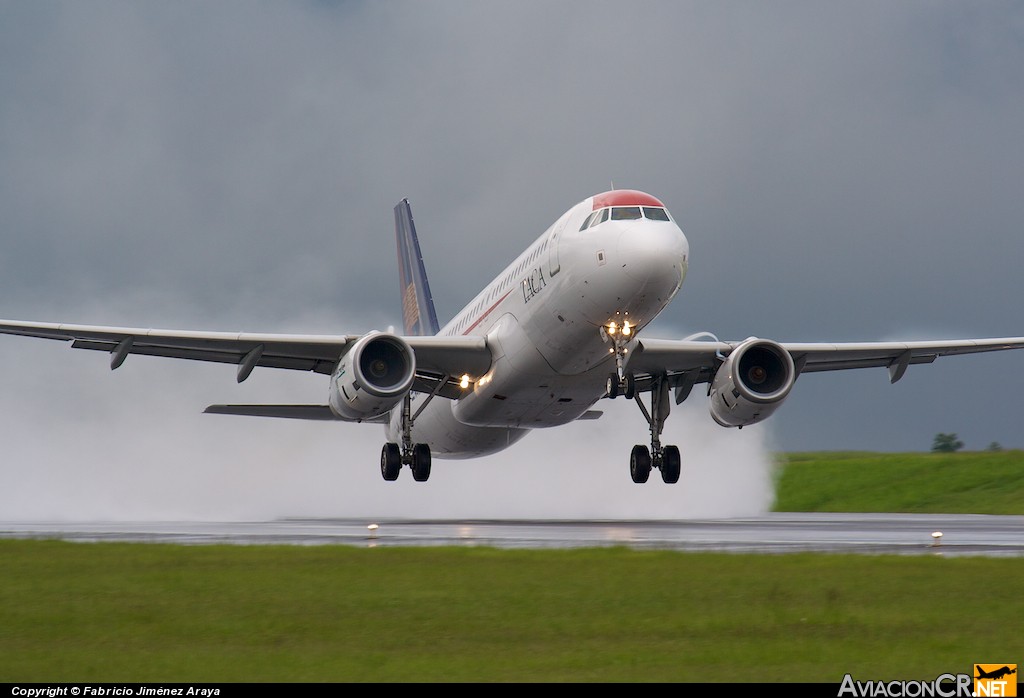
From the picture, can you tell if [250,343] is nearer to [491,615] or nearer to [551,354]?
[551,354]

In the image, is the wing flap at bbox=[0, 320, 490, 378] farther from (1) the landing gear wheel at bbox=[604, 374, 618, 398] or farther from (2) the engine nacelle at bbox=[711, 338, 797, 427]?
(2) the engine nacelle at bbox=[711, 338, 797, 427]

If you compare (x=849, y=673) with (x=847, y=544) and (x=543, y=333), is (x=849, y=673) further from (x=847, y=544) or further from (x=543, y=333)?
(x=543, y=333)

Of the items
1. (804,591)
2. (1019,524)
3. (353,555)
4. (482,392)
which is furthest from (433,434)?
(804,591)

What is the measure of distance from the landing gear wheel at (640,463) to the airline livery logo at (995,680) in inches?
883

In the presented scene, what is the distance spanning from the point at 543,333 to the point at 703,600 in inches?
582

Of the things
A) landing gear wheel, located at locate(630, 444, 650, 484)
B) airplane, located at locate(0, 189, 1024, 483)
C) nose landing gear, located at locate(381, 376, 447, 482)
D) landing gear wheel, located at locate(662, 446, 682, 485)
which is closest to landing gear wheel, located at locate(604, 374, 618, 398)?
airplane, located at locate(0, 189, 1024, 483)

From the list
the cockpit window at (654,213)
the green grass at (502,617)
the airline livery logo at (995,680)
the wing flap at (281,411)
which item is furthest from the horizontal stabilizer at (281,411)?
the airline livery logo at (995,680)

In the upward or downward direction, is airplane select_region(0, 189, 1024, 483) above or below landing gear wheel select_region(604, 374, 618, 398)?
above

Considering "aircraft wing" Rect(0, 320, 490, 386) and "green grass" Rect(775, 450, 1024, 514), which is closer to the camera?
"aircraft wing" Rect(0, 320, 490, 386)

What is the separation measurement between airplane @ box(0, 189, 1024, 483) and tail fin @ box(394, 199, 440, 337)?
366 inches

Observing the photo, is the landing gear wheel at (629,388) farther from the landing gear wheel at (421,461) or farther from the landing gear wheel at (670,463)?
the landing gear wheel at (421,461)

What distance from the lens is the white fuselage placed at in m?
24.7

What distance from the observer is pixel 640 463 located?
31.7 metres

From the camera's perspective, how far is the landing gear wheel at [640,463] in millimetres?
31672
